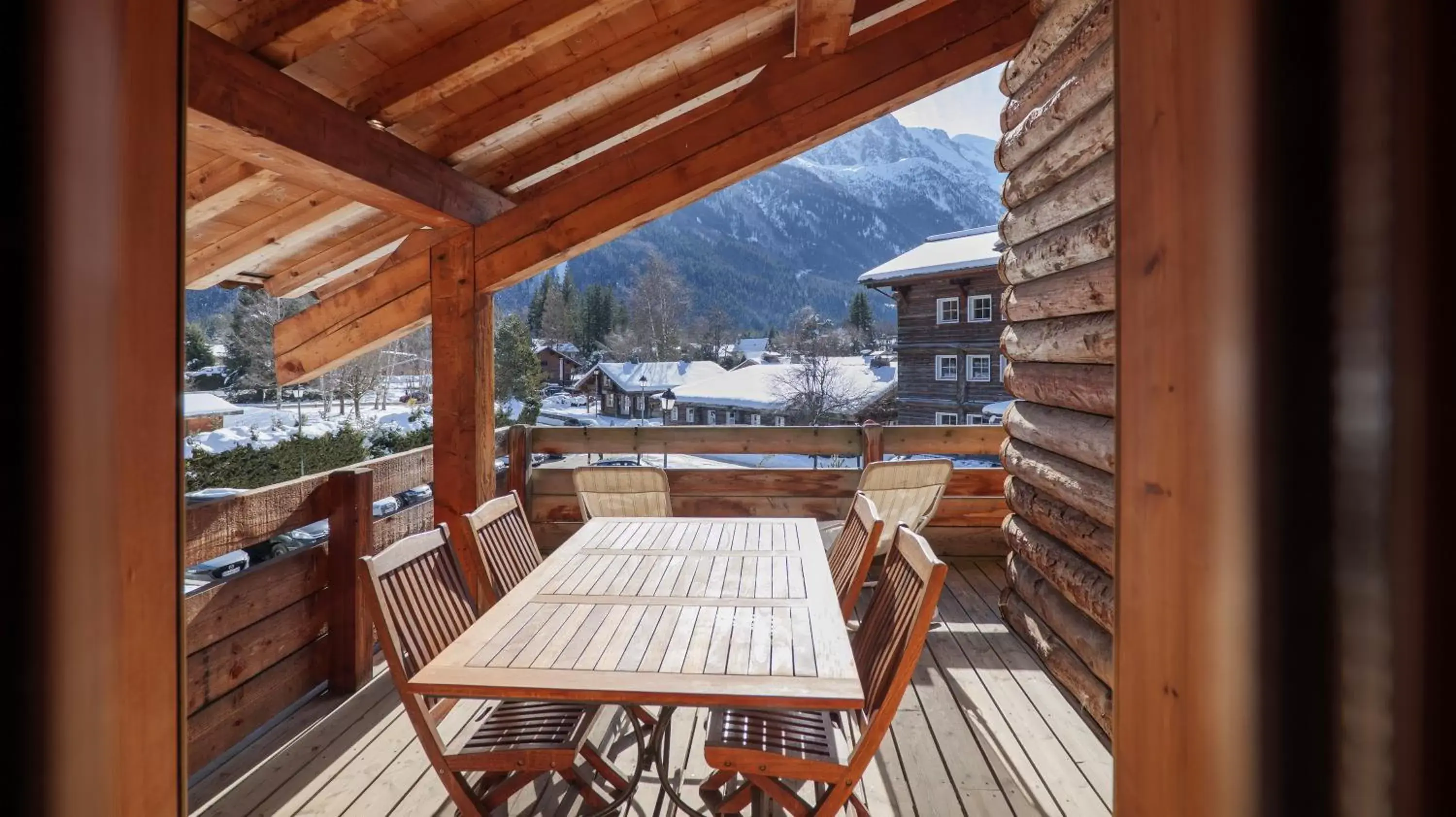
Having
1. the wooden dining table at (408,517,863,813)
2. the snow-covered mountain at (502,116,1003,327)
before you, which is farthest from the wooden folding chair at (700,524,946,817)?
the snow-covered mountain at (502,116,1003,327)

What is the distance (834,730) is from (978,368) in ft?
65.6

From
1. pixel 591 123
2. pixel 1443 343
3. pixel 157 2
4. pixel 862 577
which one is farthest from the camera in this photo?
pixel 591 123

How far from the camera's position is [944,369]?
21094mm

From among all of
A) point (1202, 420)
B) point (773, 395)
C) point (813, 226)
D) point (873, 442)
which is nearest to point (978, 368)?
point (773, 395)

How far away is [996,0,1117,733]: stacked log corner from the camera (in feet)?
9.02

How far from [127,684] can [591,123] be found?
3838 millimetres

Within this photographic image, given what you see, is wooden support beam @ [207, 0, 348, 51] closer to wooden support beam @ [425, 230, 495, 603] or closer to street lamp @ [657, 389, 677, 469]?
wooden support beam @ [425, 230, 495, 603]

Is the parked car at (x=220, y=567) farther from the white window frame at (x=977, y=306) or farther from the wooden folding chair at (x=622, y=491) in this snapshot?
the white window frame at (x=977, y=306)

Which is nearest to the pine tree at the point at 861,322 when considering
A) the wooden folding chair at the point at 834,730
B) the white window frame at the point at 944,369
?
the white window frame at the point at 944,369

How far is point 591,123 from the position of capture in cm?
391

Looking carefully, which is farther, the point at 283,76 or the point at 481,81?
the point at 481,81

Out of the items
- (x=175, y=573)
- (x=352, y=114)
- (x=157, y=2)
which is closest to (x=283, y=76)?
(x=352, y=114)

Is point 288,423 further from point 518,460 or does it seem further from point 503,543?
point 503,543

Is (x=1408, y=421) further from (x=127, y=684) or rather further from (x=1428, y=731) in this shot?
(x=127, y=684)
